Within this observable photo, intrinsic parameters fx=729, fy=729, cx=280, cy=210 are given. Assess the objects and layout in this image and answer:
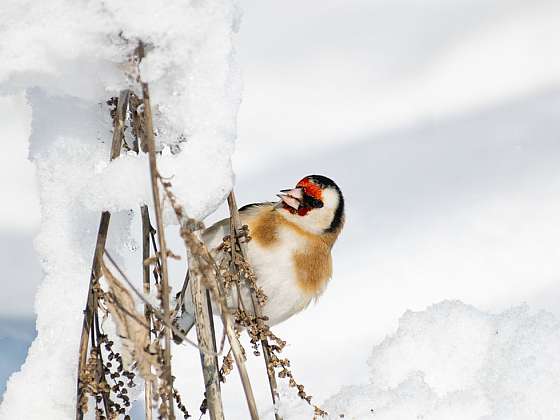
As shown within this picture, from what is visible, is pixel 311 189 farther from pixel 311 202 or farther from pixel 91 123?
pixel 91 123

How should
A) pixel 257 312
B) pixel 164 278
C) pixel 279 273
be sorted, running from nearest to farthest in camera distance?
pixel 164 278 < pixel 257 312 < pixel 279 273

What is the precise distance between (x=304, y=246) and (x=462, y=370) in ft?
1.35

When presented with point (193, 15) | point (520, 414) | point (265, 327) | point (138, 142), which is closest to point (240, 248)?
point (265, 327)

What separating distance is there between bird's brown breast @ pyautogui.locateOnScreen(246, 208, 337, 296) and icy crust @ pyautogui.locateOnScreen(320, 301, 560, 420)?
268 millimetres

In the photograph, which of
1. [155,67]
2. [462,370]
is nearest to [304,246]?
[462,370]

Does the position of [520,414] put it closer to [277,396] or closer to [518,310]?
[518,310]

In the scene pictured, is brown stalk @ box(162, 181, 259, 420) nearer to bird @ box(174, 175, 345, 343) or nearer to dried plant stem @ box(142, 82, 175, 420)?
dried plant stem @ box(142, 82, 175, 420)

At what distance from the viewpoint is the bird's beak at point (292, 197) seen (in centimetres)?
149

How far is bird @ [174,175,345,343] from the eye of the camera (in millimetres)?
1422

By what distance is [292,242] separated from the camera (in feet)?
4.79

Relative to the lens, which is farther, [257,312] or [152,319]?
[257,312]

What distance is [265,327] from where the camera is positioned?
3.20ft

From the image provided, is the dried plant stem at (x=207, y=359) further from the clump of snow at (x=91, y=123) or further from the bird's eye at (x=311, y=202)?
the bird's eye at (x=311, y=202)

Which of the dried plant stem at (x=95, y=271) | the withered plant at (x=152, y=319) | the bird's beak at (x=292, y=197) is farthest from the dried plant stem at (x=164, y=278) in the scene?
the bird's beak at (x=292, y=197)
